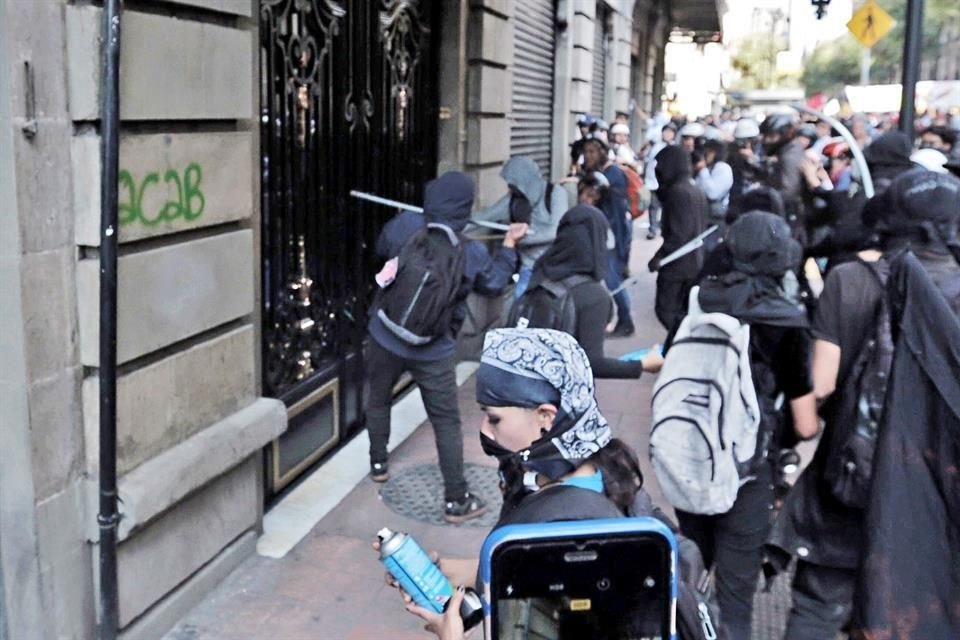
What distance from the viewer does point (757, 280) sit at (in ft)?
12.4

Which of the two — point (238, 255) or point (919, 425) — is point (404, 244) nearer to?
point (238, 255)

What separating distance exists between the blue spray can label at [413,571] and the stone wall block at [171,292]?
211cm

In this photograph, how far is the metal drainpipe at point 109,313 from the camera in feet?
11.5

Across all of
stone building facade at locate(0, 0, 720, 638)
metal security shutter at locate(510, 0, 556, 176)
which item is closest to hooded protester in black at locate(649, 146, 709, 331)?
metal security shutter at locate(510, 0, 556, 176)

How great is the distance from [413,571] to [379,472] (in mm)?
4140

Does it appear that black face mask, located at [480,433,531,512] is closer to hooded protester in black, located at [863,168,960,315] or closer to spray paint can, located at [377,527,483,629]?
spray paint can, located at [377,527,483,629]

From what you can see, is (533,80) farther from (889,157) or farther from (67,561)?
(67,561)

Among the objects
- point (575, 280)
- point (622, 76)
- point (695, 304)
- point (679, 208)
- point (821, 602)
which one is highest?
point (622, 76)

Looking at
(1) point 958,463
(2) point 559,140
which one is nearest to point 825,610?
(1) point 958,463

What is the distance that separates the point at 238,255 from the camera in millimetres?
4645

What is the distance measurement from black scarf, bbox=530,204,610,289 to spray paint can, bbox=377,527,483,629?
336 centimetres

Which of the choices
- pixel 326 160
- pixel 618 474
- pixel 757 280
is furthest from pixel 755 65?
pixel 618 474

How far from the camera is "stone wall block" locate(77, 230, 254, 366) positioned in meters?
3.72

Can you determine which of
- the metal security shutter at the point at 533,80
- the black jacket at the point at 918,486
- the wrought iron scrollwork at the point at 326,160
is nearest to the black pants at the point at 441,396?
the wrought iron scrollwork at the point at 326,160
